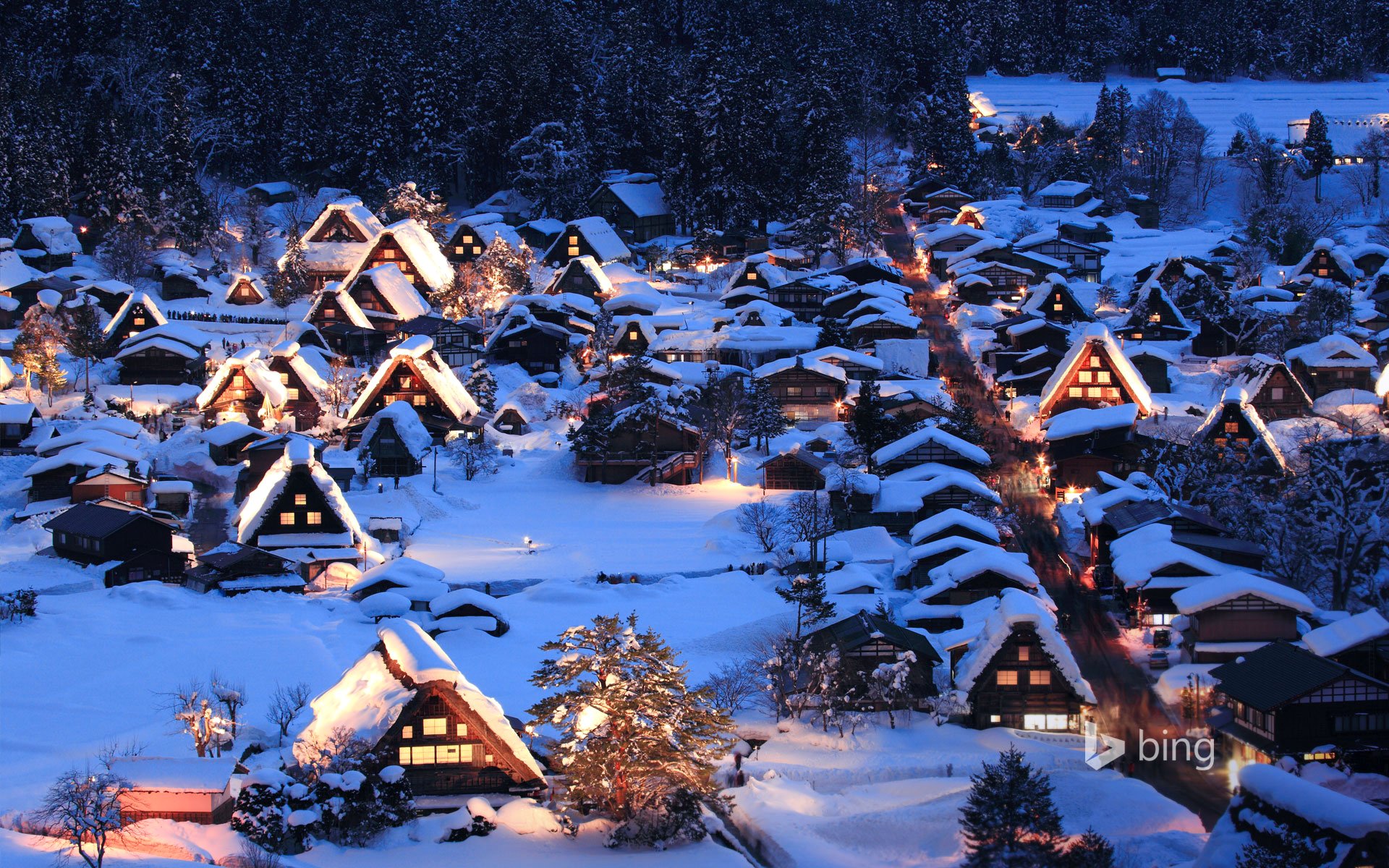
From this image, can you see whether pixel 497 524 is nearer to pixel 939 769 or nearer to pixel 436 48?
pixel 939 769

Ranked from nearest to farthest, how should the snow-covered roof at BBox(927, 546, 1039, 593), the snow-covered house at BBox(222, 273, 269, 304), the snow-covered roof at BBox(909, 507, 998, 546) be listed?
the snow-covered roof at BBox(927, 546, 1039, 593) → the snow-covered roof at BBox(909, 507, 998, 546) → the snow-covered house at BBox(222, 273, 269, 304)

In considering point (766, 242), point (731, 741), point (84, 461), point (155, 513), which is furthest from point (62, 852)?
point (766, 242)

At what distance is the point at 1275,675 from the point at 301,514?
20.2 metres

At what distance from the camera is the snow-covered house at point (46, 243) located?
53906 millimetres

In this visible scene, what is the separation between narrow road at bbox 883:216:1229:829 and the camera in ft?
75.2

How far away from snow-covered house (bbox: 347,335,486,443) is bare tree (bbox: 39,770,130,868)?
22924 millimetres

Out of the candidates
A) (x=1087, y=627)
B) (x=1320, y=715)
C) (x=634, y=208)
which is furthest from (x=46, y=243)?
(x=1320, y=715)

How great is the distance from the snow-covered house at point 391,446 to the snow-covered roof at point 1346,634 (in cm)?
2244

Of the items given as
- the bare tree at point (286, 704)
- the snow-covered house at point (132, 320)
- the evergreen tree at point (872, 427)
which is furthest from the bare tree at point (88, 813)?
the snow-covered house at point (132, 320)

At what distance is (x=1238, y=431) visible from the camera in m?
36.1

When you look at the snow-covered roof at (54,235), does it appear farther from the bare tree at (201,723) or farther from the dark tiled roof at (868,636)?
the dark tiled roof at (868,636)

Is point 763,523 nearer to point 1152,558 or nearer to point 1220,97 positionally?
point 1152,558

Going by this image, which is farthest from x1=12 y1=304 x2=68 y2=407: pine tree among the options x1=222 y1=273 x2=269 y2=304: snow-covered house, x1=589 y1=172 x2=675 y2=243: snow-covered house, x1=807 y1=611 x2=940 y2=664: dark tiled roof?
x1=807 y1=611 x2=940 y2=664: dark tiled roof

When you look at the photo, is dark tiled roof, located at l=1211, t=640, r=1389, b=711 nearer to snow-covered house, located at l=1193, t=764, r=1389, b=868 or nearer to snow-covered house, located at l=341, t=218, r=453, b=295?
snow-covered house, located at l=1193, t=764, r=1389, b=868
